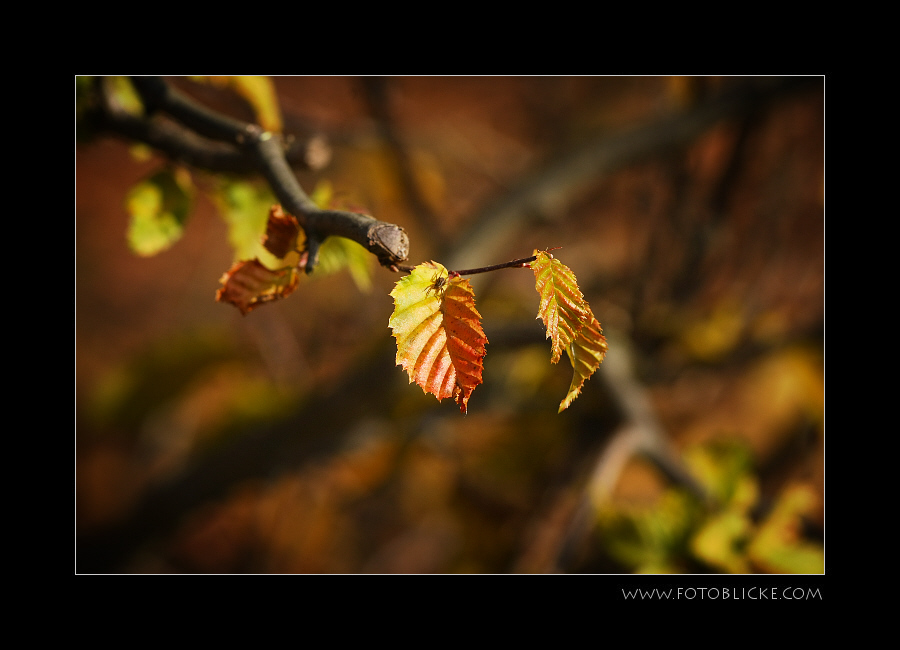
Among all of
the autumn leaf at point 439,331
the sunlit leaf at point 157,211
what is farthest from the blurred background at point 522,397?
the autumn leaf at point 439,331

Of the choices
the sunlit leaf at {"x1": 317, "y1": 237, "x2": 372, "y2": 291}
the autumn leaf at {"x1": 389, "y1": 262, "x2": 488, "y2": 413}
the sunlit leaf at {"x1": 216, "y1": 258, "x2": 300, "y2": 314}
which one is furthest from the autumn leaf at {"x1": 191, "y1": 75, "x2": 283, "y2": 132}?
the autumn leaf at {"x1": 389, "y1": 262, "x2": 488, "y2": 413}

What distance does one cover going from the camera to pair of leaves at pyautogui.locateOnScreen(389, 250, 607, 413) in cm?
64

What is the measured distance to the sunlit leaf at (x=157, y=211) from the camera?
1.07m

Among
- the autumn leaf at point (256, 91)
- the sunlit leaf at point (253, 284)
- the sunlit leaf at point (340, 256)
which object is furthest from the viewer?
the autumn leaf at point (256, 91)

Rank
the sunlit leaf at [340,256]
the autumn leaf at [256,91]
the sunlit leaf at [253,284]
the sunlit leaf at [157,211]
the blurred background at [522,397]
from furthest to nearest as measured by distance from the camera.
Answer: the blurred background at [522,397]
the autumn leaf at [256,91]
the sunlit leaf at [157,211]
the sunlit leaf at [340,256]
the sunlit leaf at [253,284]

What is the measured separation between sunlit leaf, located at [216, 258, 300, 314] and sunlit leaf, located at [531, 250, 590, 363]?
0.34 m

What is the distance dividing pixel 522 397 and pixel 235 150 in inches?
60.4

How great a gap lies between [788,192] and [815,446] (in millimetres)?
1109

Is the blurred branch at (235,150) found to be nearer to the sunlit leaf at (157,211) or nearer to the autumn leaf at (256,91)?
the sunlit leaf at (157,211)

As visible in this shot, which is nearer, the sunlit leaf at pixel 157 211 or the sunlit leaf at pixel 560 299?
the sunlit leaf at pixel 560 299

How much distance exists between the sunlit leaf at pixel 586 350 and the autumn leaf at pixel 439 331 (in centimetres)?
11

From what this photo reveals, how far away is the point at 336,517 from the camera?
270cm

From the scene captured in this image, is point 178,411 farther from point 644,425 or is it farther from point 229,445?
point 644,425

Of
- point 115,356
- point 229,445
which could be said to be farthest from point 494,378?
point 115,356
